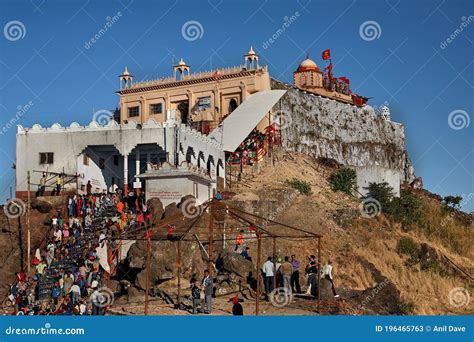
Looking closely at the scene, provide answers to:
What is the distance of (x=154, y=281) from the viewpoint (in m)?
28.8

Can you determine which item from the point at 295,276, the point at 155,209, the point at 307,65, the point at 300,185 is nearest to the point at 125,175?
the point at 155,209

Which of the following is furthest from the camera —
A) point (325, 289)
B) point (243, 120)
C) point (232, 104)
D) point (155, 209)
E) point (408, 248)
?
point (232, 104)

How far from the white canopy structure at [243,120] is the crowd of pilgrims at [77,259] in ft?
44.9

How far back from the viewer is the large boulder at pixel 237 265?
1148 inches

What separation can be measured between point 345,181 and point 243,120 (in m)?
8.85

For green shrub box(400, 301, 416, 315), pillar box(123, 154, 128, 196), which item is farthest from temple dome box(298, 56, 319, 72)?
green shrub box(400, 301, 416, 315)

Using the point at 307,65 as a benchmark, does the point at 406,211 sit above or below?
below

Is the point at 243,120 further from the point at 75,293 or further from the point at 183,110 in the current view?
the point at 75,293

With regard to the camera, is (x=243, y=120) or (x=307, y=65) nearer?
(x=243, y=120)

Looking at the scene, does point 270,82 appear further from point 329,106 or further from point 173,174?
point 173,174

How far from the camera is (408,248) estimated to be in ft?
133

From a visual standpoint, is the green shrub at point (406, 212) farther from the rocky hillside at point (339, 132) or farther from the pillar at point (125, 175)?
the rocky hillside at point (339, 132)

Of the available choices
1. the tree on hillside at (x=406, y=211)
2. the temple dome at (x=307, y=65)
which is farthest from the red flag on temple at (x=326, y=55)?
the tree on hillside at (x=406, y=211)

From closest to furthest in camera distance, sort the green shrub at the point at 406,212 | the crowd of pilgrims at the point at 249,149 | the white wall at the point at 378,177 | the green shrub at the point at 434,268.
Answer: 1. the green shrub at the point at 434,268
2. the green shrub at the point at 406,212
3. the white wall at the point at 378,177
4. the crowd of pilgrims at the point at 249,149
